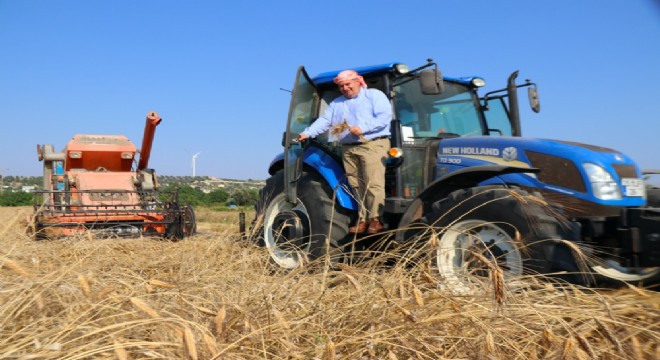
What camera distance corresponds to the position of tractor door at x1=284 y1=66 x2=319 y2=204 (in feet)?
17.7

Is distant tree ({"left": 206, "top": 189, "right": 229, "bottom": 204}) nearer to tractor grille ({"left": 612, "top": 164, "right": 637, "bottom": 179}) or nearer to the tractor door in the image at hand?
the tractor door

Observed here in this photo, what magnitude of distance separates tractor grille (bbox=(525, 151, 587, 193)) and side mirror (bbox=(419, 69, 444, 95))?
0.87 m

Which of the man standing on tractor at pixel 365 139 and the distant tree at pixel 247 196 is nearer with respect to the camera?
the man standing on tractor at pixel 365 139

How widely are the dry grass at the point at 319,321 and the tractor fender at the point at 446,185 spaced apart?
4.94 ft

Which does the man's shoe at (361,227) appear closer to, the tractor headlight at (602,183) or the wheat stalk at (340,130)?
the wheat stalk at (340,130)

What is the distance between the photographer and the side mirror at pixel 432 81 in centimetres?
419

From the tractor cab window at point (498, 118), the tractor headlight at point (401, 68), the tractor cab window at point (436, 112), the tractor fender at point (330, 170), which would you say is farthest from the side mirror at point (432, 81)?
the tractor cab window at point (498, 118)

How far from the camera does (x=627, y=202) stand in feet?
12.4

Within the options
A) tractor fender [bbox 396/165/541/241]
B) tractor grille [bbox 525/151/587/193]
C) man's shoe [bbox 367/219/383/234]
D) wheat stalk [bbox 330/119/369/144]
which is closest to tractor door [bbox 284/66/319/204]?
wheat stalk [bbox 330/119/369/144]

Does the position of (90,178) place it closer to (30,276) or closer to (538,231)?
(30,276)

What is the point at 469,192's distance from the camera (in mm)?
A: 3818

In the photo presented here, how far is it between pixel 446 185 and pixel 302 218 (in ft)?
5.64

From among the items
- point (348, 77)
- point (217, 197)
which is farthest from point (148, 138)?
point (217, 197)

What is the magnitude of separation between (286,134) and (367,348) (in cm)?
369
